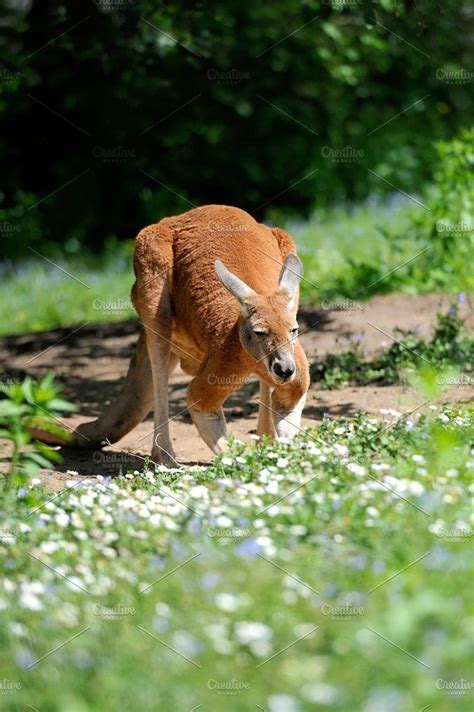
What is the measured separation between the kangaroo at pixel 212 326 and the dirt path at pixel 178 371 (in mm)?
367

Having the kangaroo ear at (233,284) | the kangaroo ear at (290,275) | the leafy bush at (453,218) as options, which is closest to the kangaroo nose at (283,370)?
the kangaroo ear at (233,284)

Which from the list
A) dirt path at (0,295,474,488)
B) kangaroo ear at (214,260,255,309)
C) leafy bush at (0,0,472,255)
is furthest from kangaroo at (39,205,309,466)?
leafy bush at (0,0,472,255)

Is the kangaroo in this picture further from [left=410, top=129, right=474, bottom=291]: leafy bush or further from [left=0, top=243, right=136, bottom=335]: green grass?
[left=0, top=243, right=136, bottom=335]: green grass

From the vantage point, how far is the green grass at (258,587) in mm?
3230

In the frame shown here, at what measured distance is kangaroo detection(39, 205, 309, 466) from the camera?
19.7ft

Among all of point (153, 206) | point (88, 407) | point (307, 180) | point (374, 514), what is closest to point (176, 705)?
point (374, 514)

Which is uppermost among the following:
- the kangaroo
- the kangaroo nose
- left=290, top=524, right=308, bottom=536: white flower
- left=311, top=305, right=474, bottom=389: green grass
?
left=290, top=524, right=308, bottom=536: white flower

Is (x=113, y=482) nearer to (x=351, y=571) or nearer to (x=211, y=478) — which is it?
(x=211, y=478)

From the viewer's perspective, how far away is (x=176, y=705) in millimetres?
3227

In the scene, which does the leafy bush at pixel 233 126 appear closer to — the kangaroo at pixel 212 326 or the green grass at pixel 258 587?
the kangaroo at pixel 212 326

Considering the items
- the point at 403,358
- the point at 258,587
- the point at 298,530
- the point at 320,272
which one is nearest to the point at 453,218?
the point at 403,358

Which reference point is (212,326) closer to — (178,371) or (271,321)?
(271,321)

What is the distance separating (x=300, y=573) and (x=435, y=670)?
2.51 feet

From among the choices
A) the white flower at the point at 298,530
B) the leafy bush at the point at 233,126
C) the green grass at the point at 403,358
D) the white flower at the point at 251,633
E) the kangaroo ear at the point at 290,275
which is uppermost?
the white flower at the point at 251,633
